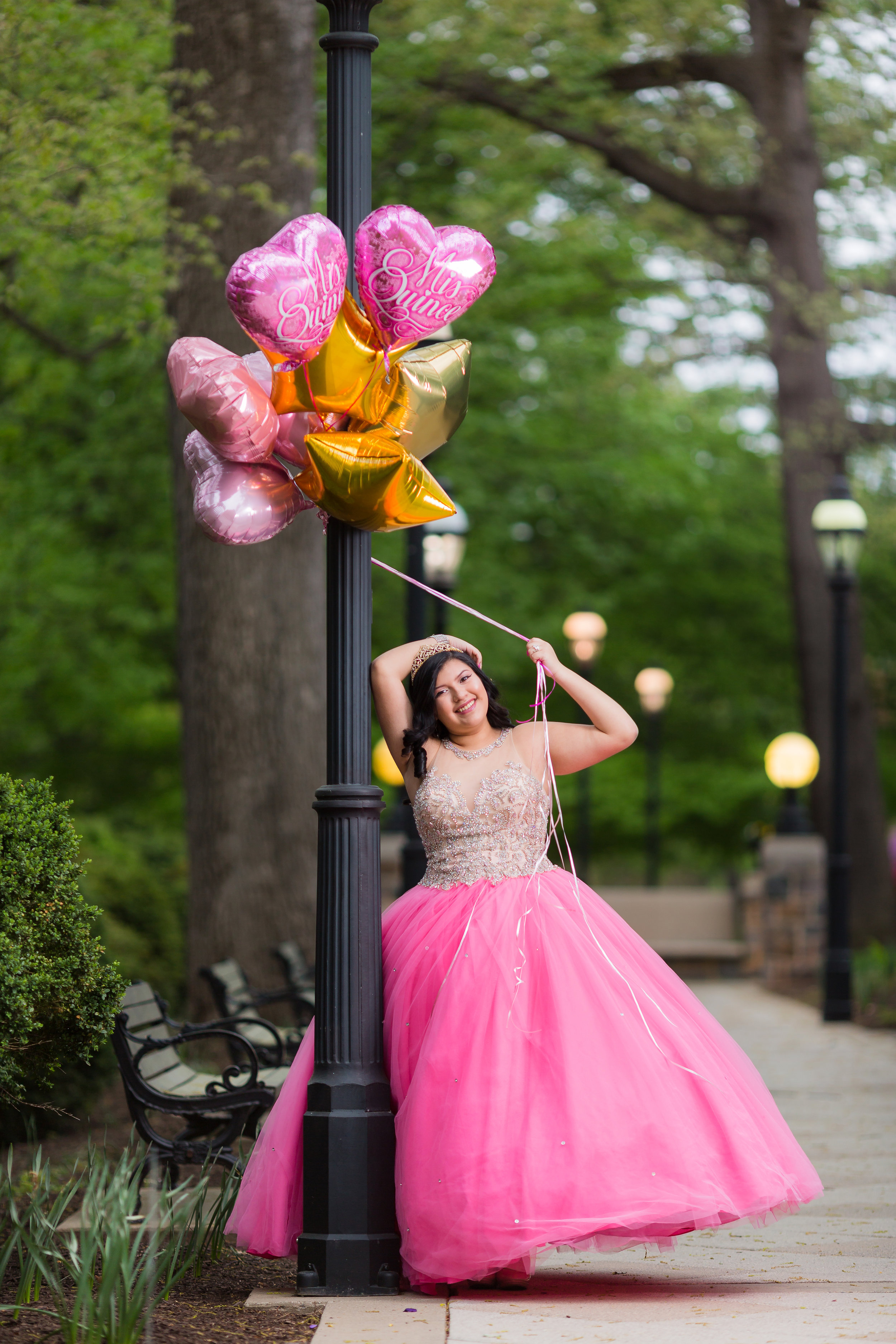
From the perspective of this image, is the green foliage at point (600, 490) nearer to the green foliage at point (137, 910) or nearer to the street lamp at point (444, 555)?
the street lamp at point (444, 555)

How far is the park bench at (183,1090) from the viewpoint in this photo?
6176 mm

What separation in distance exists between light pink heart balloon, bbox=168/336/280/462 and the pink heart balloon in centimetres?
26

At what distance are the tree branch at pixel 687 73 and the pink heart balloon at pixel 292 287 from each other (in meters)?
15.0

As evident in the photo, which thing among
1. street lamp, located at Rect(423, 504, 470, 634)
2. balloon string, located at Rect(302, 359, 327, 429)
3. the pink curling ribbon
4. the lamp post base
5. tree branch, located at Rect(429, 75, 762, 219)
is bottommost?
the lamp post base

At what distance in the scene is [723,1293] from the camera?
4836 mm

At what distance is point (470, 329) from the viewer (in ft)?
57.8

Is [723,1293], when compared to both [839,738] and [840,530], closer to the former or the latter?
[839,738]

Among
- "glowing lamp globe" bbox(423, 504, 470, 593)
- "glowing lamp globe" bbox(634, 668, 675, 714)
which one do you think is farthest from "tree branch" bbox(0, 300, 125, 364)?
"glowing lamp globe" bbox(634, 668, 675, 714)

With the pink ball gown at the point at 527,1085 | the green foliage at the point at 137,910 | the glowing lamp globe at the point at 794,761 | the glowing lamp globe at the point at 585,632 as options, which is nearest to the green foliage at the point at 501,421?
the green foliage at the point at 137,910

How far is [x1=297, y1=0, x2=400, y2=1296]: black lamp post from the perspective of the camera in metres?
4.79

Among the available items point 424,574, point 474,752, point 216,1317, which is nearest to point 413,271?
point 474,752

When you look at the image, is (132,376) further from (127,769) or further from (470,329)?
(127,769)

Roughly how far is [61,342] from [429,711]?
1049 centimetres

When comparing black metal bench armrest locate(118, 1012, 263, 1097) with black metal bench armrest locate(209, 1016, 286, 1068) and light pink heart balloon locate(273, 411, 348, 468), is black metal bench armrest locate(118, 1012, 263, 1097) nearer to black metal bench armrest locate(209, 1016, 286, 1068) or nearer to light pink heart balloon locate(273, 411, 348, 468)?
black metal bench armrest locate(209, 1016, 286, 1068)
